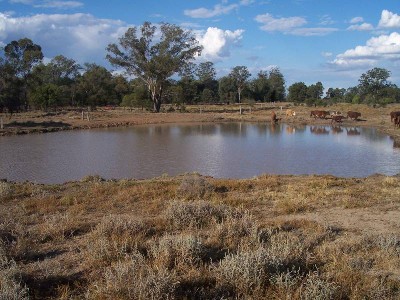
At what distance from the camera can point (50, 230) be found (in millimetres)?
7258

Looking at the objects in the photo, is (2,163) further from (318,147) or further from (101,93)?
(101,93)

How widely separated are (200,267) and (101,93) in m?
76.4

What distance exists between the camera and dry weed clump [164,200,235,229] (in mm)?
7809

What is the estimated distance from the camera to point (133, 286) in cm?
456

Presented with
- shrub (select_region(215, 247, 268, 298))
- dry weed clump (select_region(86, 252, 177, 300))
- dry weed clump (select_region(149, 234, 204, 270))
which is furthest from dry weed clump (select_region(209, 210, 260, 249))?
dry weed clump (select_region(86, 252, 177, 300))

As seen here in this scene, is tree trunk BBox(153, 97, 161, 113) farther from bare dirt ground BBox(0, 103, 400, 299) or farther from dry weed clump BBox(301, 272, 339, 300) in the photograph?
dry weed clump BBox(301, 272, 339, 300)

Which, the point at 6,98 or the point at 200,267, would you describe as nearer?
the point at 200,267

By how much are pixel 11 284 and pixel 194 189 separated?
271 inches

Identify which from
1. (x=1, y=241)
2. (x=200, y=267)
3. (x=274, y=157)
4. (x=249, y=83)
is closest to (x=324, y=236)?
(x=200, y=267)

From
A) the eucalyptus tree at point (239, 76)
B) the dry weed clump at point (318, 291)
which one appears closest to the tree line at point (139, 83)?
the eucalyptus tree at point (239, 76)

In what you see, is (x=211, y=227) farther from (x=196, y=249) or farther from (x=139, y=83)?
(x=139, y=83)

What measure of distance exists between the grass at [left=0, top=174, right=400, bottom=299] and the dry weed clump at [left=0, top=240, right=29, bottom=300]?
0.6 inches

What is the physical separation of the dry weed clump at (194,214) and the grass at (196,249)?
0.07 ft

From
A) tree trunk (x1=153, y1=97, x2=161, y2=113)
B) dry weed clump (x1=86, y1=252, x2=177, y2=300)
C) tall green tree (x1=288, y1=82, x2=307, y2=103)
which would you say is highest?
tall green tree (x1=288, y1=82, x2=307, y2=103)
